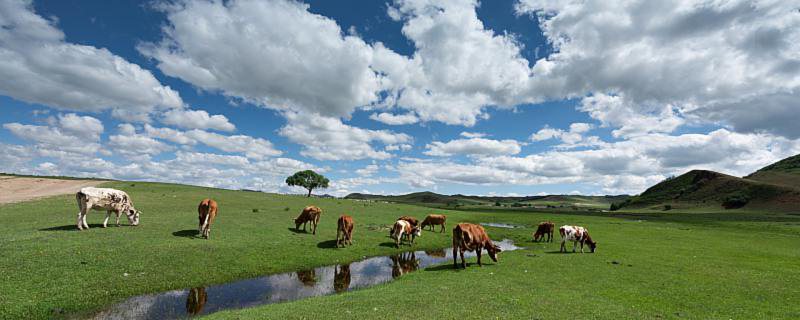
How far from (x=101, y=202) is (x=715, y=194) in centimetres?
19574

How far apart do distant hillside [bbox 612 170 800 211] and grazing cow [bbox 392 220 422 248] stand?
459 feet

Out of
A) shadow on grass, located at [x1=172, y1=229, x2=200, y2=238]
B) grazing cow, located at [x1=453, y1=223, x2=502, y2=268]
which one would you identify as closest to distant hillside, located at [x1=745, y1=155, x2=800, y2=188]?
grazing cow, located at [x1=453, y1=223, x2=502, y2=268]

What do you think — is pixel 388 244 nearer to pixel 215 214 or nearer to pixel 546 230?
pixel 215 214

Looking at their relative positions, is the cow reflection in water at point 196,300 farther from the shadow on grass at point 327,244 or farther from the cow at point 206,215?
the shadow on grass at point 327,244

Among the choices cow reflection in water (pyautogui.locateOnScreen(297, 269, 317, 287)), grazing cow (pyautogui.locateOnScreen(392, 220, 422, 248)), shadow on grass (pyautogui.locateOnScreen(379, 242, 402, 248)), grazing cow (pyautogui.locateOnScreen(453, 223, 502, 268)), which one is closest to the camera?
cow reflection in water (pyautogui.locateOnScreen(297, 269, 317, 287))

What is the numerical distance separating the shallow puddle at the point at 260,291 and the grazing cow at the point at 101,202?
14.3 meters

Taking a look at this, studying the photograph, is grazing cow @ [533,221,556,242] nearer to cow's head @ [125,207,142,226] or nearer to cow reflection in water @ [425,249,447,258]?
cow reflection in water @ [425,249,447,258]

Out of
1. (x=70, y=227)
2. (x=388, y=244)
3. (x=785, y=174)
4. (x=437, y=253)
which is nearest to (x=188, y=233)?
(x=70, y=227)

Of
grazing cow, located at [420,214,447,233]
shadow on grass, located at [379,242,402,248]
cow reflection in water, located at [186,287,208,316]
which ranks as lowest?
cow reflection in water, located at [186,287,208,316]

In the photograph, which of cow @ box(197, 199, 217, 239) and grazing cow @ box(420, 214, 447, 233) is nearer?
cow @ box(197, 199, 217, 239)

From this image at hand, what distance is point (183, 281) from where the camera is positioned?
15.1 m

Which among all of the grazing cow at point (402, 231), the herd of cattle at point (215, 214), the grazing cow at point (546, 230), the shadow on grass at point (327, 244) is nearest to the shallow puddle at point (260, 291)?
the shadow on grass at point (327, 244)

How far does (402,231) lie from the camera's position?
1080 inches

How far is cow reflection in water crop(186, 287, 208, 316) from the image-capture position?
12477mm
